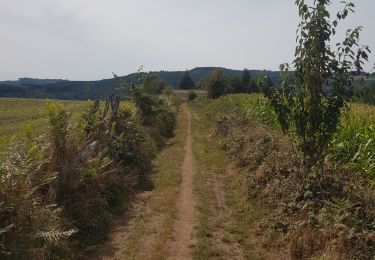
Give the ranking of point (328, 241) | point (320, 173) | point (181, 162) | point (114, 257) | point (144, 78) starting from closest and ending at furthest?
point (328, 241) → point (114, 257) → point (320, 173) → point (181, 162) → point (144, 78)

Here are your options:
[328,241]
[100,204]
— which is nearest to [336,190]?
[328,241]

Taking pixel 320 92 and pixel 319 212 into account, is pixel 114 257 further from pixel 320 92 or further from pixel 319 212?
pixel 320 92

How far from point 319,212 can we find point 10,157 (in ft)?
19.5

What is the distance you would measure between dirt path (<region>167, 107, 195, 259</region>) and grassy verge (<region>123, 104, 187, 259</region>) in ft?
0.53

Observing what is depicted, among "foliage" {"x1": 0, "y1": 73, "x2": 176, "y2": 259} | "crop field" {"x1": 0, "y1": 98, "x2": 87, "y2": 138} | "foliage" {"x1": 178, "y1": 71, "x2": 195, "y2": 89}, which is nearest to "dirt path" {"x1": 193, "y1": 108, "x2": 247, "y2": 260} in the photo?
"foliage" {"x1": 0, "y1": 73, "x2": 176, "y2": 259}

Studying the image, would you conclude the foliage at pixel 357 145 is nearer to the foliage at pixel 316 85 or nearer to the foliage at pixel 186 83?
the foliage at pixel 316 85

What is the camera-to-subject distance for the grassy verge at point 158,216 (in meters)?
8.43

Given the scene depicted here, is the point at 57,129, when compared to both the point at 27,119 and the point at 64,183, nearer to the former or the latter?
the point at 64,183

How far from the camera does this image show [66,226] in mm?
8258

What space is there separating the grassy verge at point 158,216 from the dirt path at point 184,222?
6.3 inches

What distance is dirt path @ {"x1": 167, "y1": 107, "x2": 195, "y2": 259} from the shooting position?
8.37 metres

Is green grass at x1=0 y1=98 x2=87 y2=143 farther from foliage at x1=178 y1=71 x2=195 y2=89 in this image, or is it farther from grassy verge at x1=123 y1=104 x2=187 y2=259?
foliage at x1=178 y1=71 x2=195 y2=89

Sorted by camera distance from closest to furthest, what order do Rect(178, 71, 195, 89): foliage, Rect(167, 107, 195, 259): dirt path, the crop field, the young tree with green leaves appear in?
Rect(167, 107, 195, 259): dirt path < the crop field < the young tree with green leaves < Rect(178, 71, 195, 89): foliage

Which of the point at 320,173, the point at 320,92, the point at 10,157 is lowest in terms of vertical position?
the point at 320,173
